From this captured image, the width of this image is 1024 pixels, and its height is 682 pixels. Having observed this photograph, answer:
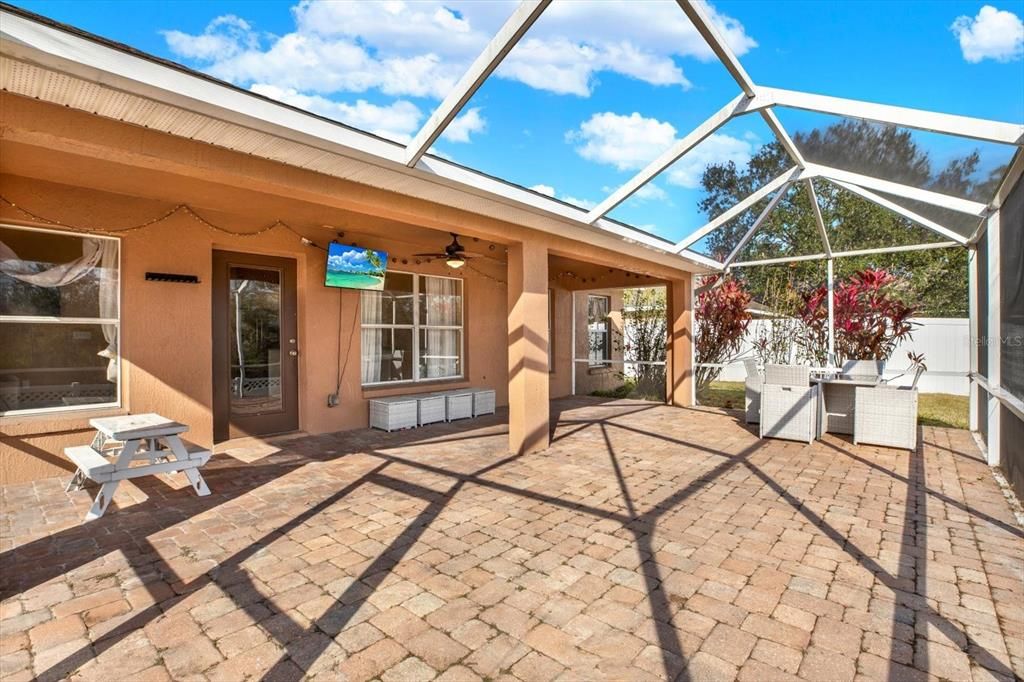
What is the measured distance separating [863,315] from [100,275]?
10.1m

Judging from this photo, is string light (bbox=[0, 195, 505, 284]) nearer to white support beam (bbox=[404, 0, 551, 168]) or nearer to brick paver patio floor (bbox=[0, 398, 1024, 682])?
brick paver patio floor (bbox=[0, 398, 1024, 682])

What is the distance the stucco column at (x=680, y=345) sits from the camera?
9.25 metres

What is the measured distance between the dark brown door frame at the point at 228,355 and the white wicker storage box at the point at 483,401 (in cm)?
263

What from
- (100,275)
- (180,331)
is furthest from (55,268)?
(180,331)

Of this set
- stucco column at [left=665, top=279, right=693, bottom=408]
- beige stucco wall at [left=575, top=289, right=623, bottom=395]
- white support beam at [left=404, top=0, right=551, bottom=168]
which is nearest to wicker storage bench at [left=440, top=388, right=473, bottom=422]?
stucco column at [left=665, top=279, right=693, bottom=408]

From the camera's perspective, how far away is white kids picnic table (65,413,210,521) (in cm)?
355

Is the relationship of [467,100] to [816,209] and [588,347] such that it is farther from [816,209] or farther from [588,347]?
[588,347]

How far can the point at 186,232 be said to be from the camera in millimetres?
5219

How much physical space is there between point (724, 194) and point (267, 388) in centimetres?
654

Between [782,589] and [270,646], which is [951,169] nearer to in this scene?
[782,589]

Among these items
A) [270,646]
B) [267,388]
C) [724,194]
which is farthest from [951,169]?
[267,388]

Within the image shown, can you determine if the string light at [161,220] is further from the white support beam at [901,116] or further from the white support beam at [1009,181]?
the white support beam at [1009,181]

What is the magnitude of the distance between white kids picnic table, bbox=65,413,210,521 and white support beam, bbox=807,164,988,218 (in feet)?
22.9

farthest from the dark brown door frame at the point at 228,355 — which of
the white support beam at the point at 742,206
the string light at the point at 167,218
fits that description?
the white support beam at the point at 742,206
